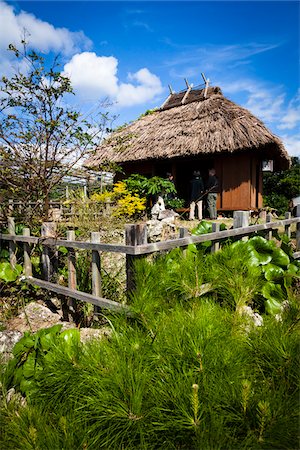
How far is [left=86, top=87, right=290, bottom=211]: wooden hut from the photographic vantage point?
9.23 metres

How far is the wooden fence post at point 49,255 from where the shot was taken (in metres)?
3.57

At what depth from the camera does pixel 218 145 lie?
30.0ft

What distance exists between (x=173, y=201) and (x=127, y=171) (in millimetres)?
3179

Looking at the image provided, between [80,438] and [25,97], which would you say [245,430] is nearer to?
[80,438]

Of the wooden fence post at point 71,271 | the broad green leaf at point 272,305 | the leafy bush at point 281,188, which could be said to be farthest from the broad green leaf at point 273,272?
the leafy bush at point 281,188

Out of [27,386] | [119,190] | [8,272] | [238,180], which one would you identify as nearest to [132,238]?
[27,386]

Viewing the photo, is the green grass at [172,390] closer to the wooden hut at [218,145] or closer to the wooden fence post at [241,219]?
the wooden fence post at [241,219]

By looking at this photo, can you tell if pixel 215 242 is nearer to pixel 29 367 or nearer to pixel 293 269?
pixel 293 269

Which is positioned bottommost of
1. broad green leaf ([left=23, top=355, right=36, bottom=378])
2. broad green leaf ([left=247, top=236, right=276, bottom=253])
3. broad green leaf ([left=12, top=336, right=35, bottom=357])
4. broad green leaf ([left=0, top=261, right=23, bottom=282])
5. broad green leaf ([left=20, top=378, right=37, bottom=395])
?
broad green leaf ([left=20, top=378, right=37, bottom=395])

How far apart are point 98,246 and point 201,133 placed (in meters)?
8.05

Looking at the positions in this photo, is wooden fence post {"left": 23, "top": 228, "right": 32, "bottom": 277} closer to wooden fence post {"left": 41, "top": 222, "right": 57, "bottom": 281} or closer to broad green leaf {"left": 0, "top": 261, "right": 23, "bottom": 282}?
broad green leaf {"left": 0, "top": 261, "right": 23, "bottom": 282}

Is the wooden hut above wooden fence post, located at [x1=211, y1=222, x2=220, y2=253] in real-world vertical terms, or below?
above

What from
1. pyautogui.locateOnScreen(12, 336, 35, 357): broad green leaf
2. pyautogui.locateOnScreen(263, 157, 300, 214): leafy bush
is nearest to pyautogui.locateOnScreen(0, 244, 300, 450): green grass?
pyautogui.locateOnScreen(12, 336, 35, 357): broad green leaf

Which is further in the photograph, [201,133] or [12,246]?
[201,133]
